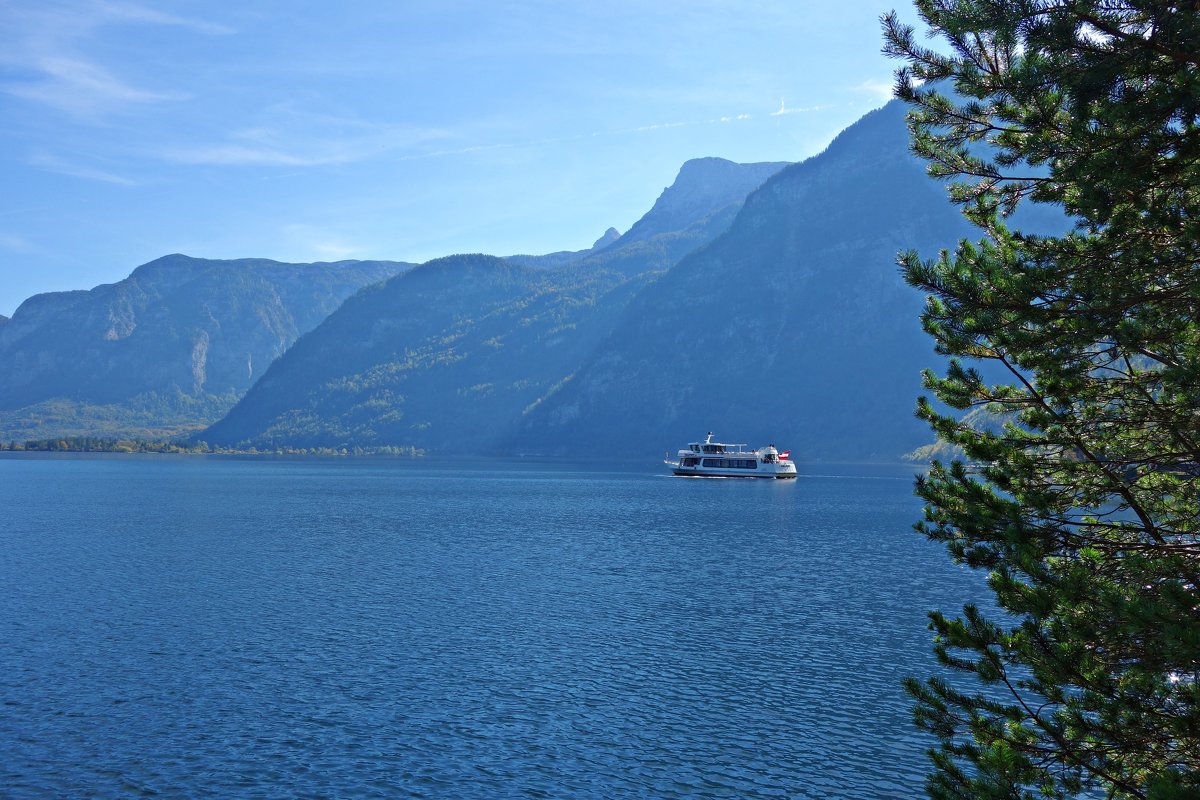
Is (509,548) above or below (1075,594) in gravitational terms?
below

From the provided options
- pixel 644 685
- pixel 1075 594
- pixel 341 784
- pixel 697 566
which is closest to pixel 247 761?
pixel 341 784

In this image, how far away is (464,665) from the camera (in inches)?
1839

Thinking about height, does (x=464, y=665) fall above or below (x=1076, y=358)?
below

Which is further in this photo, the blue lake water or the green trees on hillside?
the blue lake water

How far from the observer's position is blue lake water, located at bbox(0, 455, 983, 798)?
31.9 meters

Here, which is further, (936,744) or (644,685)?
(644,685)

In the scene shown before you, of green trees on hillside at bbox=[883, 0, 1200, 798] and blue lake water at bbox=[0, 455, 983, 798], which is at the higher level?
green trees on hillside at bbox=[883, 0, 1200, 798]

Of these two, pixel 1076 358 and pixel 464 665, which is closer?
pixel 1076 358

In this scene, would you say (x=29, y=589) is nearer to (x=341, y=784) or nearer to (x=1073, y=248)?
(x=341, y=784)

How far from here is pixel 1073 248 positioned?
1614cm

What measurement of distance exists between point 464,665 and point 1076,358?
121 ft

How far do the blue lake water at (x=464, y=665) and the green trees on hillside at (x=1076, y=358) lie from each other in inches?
649

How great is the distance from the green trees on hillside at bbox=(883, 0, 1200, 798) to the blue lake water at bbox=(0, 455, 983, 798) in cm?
1648

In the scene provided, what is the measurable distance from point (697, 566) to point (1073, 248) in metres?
68.8
